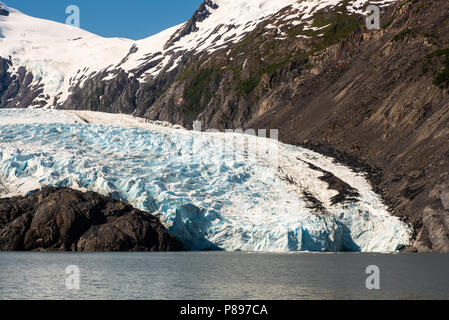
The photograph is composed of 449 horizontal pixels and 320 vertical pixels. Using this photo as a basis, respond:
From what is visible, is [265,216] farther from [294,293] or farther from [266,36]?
[266,36]

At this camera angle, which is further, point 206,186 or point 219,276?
point 206,186

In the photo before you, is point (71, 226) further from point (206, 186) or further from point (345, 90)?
point (345, 90)

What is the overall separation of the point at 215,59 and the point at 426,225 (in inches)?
3670

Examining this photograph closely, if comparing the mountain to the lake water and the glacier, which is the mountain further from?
the lake water

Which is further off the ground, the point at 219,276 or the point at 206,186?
the point at 206,186

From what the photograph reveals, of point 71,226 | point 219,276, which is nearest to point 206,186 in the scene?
point 71,226

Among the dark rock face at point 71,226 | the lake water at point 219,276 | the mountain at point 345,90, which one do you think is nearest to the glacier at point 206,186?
the dark rock face at point 71,226

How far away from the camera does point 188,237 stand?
165ft

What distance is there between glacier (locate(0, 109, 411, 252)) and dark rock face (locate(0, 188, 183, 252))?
74.8 inches

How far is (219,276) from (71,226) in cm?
1722

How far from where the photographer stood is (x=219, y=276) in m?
34.1

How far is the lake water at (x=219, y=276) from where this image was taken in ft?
93.6

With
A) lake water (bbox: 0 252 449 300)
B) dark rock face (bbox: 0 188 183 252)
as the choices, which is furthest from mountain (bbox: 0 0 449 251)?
dark rock face (bbox: 0 188 183 252)
